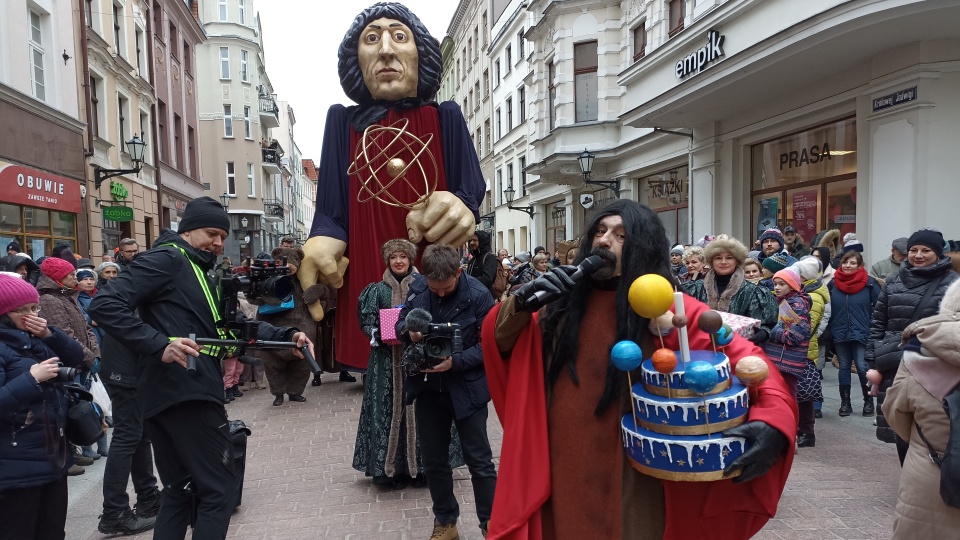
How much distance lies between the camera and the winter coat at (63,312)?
5.07 meters

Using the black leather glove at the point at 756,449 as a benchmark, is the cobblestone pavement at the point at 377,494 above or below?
below

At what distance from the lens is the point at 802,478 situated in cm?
446

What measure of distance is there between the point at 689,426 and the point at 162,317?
90.0 inches

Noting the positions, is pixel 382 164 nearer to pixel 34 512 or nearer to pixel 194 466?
pixel 194 466

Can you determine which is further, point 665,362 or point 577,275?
point 577,275

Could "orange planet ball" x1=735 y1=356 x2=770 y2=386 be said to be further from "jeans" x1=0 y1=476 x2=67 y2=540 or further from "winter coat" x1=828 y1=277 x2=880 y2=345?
"winter coat" x1=828 y1=277 x2=880 y2=345

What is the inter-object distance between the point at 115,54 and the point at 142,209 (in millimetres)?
4293

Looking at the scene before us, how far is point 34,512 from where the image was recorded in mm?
2820

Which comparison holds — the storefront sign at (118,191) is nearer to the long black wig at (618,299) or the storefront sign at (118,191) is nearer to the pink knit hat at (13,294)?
the pink knit hat at (13,294)

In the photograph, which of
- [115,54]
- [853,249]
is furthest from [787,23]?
[115,54]

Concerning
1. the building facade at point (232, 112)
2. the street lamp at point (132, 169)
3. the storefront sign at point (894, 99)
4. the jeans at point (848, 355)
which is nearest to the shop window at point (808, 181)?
the storefront sign at point (894, 99)

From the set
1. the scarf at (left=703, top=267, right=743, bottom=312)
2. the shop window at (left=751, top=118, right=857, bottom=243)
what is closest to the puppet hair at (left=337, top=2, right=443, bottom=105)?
the scarf at (left=703, top=267, right=743, bottom=312)

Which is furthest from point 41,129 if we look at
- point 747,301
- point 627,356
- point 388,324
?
point 627,356

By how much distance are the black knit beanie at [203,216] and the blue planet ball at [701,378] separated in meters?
2.20
